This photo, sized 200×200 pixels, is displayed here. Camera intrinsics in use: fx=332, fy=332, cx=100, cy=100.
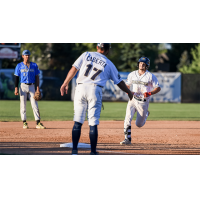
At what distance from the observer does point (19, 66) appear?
9078 mm

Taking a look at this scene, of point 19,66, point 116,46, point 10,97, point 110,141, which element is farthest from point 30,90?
point 116,46

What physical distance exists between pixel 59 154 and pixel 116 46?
5059cm

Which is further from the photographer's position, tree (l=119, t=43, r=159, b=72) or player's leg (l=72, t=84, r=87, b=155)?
tree (l=119, t=43, r=159, b=72)

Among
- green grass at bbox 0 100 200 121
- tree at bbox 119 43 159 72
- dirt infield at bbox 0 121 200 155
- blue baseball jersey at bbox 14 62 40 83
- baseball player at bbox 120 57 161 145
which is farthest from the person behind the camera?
tree at bbox 119 43 159 72

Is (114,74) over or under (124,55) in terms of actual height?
under

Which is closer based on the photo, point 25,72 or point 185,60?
point 25,72

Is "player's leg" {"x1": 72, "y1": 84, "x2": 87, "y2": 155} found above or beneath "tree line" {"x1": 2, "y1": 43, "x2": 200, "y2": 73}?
beneath

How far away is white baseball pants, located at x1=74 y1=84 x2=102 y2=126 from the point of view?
499 cm

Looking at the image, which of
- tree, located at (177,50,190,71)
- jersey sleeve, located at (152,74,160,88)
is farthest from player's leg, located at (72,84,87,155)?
tree, located at (177,50,190,71)

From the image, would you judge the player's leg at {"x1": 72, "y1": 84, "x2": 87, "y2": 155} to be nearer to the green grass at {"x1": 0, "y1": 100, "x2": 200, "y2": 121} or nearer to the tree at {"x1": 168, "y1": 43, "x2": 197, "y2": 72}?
the green grass at {"x1": 0, "y1": 100, "x2": 200, "y2": 121}

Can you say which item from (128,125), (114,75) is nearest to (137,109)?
(128,125)

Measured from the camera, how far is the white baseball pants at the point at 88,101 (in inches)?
197

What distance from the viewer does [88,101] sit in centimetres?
503

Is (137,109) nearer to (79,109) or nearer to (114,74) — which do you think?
(114,74)
